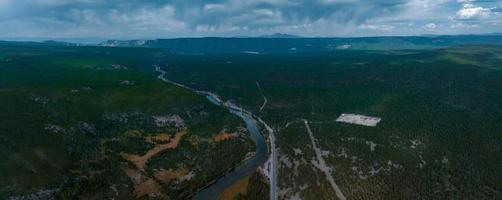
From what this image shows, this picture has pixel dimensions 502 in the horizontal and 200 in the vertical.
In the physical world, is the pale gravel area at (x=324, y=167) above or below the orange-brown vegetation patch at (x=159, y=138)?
below

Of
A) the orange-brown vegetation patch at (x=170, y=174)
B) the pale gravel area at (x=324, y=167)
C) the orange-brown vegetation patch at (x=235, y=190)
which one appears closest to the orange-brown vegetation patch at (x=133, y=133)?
the orange-brown vegetation patch at (x=170, y=174)

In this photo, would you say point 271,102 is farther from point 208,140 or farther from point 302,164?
point 302,164

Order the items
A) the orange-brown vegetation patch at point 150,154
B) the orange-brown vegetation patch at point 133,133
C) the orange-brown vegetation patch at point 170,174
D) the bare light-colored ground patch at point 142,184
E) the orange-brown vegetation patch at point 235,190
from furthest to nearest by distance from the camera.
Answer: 1. the orange-brown vegetation patch at point 133,133
2. the orange-brown vegetation patch at point 150,154
3. the orange-brown vegetation patch at point 170,174
4. the bare light-colored ground patch at point 142,184
5. the orange-brown vegetation patch at point 235,190

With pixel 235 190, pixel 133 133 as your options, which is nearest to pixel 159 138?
pixel 133 133

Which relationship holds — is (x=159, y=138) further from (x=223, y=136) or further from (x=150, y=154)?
(x=223, y=136)

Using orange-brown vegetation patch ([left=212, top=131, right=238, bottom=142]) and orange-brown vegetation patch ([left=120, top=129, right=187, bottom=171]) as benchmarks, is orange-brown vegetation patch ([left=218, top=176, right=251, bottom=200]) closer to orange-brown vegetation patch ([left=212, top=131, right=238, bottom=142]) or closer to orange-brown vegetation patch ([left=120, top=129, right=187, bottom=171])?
orange-brown vegetation patch ([left=120, top=129, right=187, bottom=171])

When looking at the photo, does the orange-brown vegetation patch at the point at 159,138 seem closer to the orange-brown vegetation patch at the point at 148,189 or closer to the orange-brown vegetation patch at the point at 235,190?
the orange-brown vegetation patch at the point at 148,189
